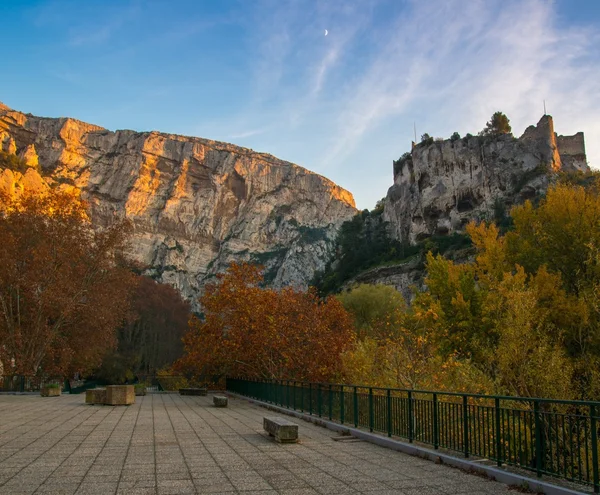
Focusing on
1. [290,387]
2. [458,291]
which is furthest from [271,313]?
[458,291]

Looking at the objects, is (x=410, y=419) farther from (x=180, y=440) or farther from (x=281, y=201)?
(x=281, y=201)

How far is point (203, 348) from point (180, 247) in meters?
97.0

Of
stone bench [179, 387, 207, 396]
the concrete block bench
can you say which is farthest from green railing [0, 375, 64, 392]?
the concrete block bench

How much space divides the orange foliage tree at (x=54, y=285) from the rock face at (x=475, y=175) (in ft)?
196

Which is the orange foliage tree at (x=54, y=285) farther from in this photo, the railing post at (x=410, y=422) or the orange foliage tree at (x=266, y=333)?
the railing post at (x=410, y=422)

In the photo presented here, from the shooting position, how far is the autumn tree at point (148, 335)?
174 feet

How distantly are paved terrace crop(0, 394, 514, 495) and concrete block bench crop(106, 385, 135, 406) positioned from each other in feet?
22.4

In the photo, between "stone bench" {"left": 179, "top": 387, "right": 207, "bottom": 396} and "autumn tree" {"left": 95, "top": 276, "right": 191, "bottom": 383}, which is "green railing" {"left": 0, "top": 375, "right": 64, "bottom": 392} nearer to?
"stone bench" {"left": 179, "top": 387, "right": 207, "bottom": 396}

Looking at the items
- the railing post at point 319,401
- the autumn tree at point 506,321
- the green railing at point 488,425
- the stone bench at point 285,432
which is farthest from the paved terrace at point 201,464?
the autumn tree at point 506,321

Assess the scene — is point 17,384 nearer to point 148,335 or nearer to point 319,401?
point 319,401

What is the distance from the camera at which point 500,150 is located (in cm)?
7988

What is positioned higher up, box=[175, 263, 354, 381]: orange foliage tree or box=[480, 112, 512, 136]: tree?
box=[480, 112, 512, 136]: tree

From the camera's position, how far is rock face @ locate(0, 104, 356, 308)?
11269 cm

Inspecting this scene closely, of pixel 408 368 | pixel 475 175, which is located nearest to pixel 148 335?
pixel 408 368
